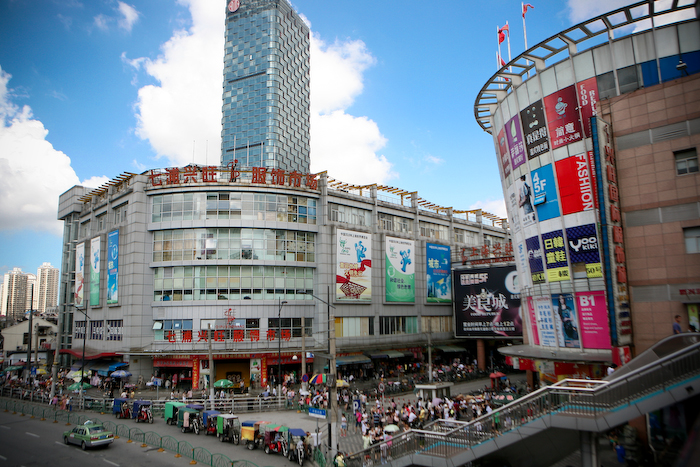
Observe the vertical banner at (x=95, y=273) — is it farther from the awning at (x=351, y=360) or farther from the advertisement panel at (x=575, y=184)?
the advertisement panel at (x=575, y=184)

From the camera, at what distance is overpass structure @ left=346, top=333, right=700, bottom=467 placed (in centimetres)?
1441

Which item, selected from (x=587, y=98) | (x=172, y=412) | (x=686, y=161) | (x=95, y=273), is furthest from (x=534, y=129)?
(x=95, y=273)

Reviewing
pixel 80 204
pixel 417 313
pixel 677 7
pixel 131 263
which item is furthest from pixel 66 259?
pixel 677 7

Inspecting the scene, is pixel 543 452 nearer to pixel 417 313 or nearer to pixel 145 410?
pixel 145 410

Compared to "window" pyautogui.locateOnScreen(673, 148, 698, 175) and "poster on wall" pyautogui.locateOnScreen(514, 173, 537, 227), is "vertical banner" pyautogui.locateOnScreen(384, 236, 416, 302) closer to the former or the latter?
"poster on wall" pyautogui.locateOnScreen(514, 173, 537, 227)

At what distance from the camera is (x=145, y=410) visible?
3294 cm

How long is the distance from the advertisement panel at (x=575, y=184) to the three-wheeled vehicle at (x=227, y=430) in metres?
25.6

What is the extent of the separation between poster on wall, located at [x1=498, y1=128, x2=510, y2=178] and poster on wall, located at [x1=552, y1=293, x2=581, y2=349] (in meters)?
11.0

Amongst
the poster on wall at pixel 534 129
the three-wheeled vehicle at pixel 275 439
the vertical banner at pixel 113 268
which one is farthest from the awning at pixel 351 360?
the poster on wall at pixel 534 129

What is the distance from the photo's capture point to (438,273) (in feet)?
208

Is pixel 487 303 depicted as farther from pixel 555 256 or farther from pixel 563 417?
pixel 563 417

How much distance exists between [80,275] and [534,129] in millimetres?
59484

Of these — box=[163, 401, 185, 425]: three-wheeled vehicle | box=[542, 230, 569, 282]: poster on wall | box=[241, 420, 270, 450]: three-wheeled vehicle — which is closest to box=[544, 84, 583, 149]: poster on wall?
box=[542, 230, 569, 282]: poster on wall

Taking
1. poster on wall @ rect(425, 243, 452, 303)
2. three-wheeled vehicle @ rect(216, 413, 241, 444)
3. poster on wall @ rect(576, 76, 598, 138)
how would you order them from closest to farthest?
three-wheeled vehicle @ rect(216, 413, 241, 444) < poster on wall @ rect(576, 76, 598, 138) < poster on wall @ rect(425, 243, 452, 303)
